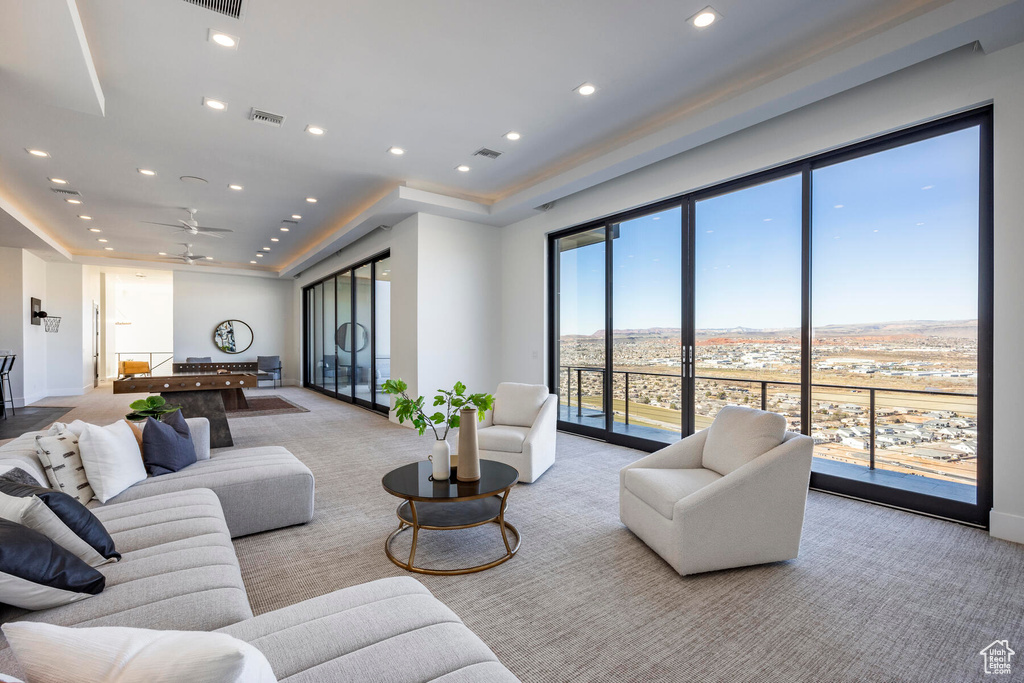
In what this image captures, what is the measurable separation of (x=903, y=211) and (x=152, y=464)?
537cm

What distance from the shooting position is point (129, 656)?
0.76 metres

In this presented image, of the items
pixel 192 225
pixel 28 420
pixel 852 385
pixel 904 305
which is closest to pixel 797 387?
pixel 852 385

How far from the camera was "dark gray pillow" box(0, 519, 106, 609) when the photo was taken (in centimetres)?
125

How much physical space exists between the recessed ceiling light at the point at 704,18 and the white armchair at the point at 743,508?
241 cm

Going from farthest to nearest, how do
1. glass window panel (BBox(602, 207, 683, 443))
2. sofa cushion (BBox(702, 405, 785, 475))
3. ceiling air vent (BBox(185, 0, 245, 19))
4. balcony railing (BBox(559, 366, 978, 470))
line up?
glass window panel (BBox(602, 207, 683, 443))
balcony railing (BBox(559, 366, 978, 470))
ceiling air vent (BBox(185, 0, 245, 19))
sofa cushion (BBox(702, 405, 785, 475))

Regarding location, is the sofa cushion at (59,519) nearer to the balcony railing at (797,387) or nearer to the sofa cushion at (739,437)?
the sofa cushion at (739,437)

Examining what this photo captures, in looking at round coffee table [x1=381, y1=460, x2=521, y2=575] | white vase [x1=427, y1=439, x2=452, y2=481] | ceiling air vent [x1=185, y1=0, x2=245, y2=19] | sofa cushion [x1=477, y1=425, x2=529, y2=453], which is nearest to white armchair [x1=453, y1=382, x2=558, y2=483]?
sofa cushion [x1=477, y1=425, x2=529, y2=453]

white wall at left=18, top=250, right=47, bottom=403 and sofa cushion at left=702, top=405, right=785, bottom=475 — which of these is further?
white wall at left=18, top=250, right=47, bottom=403

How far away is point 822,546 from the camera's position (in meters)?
2.73

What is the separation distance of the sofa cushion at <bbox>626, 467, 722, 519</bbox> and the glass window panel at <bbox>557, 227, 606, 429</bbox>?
271 centimetres

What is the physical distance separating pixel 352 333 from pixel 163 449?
6213 mm

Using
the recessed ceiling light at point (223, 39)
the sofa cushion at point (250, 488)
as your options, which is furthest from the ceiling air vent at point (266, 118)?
the sofa cushion at point (250, 488)

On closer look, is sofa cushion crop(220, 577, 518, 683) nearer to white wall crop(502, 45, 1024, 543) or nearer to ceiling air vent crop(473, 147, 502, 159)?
white wall crop(502, 45, 1024, 543)

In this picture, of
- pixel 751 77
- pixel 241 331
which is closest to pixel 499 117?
pixel 751 77
